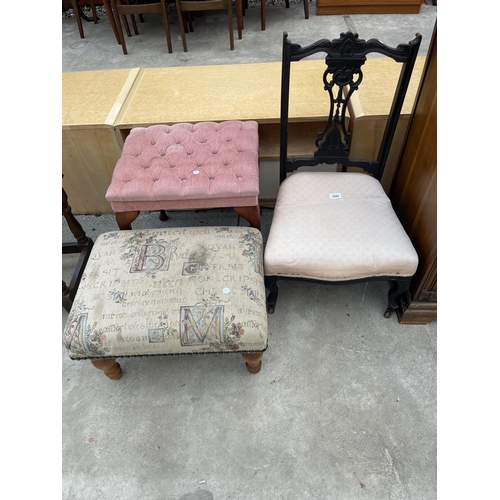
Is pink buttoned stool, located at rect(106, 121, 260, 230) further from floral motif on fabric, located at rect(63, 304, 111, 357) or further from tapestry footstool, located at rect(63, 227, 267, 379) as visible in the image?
floral motif on fabric, located at rect(63, 304, 111, 357)

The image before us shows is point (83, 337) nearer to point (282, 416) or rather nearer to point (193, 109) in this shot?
point (282, 416)

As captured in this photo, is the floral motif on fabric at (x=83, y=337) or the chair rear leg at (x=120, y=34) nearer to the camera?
the floral motif on fabric at (x=83, y=337)

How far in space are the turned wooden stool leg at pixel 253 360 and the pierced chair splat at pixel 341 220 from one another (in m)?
0.29

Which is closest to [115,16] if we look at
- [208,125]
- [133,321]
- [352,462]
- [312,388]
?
[208,125]

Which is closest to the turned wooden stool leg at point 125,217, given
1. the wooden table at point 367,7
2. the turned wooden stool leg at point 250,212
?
the turned wooden stool leg at point 250,212

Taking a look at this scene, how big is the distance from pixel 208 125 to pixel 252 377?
3.62 ft

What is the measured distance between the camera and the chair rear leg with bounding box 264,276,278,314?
1.34 metres

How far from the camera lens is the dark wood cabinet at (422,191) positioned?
1.17 metres

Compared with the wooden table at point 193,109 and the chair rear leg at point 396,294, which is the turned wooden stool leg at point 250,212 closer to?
the wooden table at point 193,109

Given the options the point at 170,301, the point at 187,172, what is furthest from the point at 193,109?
the point at 170,301

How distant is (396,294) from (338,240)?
0.39 meters

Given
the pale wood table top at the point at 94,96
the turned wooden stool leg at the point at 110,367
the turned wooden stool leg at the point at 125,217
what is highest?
the pale wood table top at the point at 94,96

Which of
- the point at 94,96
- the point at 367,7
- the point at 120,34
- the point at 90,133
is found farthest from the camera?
the point at 367,7

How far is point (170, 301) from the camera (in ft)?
3.59
